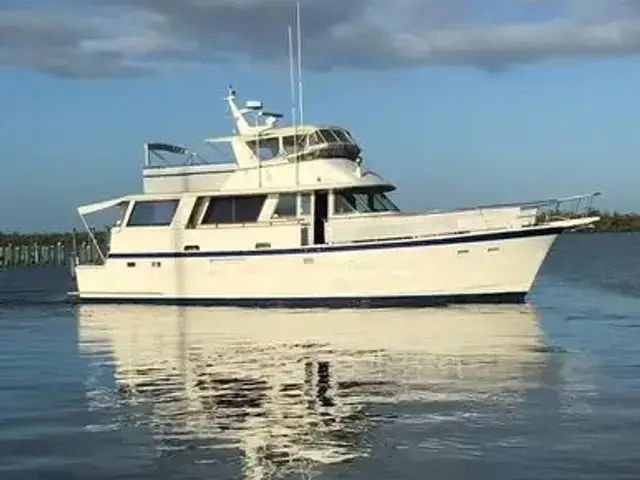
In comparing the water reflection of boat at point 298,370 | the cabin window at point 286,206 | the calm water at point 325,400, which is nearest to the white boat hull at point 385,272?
the cabin window at point 286,206

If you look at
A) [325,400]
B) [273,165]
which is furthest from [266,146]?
[325,400]

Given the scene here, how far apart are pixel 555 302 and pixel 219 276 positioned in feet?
32.8

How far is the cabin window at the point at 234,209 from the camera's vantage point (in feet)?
103

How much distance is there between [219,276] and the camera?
32062 millimetres

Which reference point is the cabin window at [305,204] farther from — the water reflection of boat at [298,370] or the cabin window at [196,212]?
the water reflection of boat at [298,370]

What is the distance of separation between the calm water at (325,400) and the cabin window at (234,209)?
6.08m

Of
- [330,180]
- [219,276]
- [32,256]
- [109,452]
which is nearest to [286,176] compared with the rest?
[330,180]

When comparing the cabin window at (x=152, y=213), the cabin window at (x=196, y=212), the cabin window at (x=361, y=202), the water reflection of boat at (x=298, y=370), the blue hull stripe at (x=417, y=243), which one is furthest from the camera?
the cabin window at (x=152, y=213)

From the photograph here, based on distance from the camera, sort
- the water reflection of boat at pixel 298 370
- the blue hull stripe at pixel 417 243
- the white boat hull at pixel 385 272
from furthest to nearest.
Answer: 1. the white boat hull at pixel 385 272
2. the blue hull stripe at pixel 417 243
3. the water reflection of boat at pixel 298 370

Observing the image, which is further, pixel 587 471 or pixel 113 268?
pixel 113 268

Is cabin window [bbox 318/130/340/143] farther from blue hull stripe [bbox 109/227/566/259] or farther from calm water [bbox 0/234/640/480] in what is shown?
calm water [bbox 0/234/640/480]

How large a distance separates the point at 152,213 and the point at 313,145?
5.08 metres

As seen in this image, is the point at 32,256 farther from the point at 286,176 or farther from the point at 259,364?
the point at 259,364

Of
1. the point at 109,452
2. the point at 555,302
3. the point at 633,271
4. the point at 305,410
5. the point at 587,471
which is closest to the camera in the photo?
the point at 587,471
